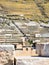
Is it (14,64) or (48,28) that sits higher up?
(14,64)

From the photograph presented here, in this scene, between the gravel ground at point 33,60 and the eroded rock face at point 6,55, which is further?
the eroded rock face at point 6,55

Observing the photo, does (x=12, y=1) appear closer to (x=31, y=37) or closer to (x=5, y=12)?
(x=5, y=12)

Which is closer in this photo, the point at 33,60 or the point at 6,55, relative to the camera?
the point at 33,60

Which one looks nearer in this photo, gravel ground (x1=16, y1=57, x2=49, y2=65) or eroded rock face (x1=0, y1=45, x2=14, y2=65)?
gravel ground (x1=16, y1=57, x2=49, y2=65)

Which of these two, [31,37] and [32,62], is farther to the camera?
[31,37]

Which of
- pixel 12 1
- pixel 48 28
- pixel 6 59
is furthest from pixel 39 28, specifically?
pixel 6 59

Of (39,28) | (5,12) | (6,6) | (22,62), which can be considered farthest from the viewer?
(6,6)

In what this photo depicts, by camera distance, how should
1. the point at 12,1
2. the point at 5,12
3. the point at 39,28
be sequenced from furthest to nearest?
→ the point at 12,1
the point at 5,12
the point at 39,28
